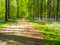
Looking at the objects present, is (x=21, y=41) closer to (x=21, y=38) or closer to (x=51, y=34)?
(x=21, y=38)

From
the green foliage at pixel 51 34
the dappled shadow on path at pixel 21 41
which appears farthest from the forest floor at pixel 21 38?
the green foliage at pixel 51 34

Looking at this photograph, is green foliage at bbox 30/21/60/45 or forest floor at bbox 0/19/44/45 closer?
forest floor at bbox 0/19/44/45

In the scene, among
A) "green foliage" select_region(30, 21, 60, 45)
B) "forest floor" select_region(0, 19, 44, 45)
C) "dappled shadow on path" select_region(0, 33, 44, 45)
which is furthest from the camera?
"green foliage" select_region(30, 21, 60, 45)

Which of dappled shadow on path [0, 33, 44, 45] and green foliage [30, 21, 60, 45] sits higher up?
dappled shadow on path [0, 33, 44, 45]

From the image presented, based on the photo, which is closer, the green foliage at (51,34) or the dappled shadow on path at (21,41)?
the dappled shadow on path at (21,41)

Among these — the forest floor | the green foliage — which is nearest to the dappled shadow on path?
the forest floor

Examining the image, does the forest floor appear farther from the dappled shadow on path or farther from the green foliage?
the green foliage

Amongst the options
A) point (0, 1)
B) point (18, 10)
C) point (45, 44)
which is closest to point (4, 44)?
point (45, 44)

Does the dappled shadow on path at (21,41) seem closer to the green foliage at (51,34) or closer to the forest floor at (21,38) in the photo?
the forest floor at (21,38)

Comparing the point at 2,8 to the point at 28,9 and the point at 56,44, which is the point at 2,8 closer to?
the point at 28,9

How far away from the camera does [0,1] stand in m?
64.6

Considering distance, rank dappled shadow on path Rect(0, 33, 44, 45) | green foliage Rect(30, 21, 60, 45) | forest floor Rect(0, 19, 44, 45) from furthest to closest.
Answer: green foliage Rect(30, 21, 60, 45), forest floor Rect(0, 19, 44, 45), dappled shadow on path Rect(0, 33, 44, 45)

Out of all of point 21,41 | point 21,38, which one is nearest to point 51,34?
point 21,38

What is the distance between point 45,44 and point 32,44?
2.12 ft
